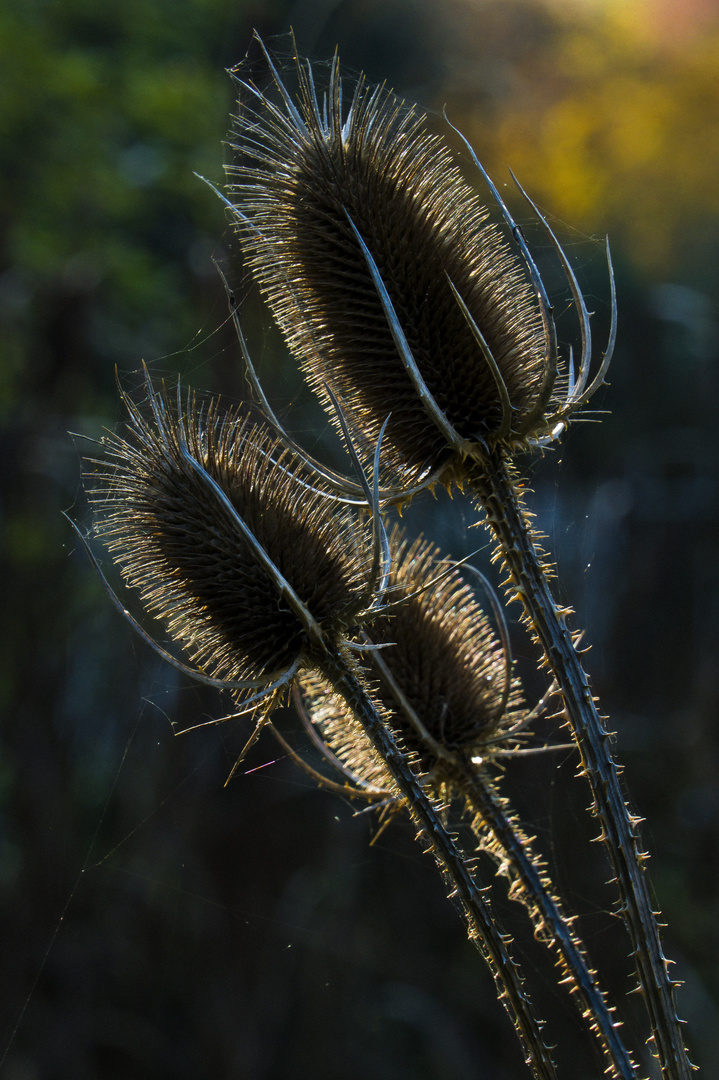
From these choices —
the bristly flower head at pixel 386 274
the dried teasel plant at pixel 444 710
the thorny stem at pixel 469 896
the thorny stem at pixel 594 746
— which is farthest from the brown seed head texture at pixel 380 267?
the thorny stem at pixel 469 896

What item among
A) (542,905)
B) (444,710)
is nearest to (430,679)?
(444,710)

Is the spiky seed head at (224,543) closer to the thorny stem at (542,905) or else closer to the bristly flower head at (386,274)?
the bristly flower head at (386,274)

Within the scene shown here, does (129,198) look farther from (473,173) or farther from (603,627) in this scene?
(603,627)

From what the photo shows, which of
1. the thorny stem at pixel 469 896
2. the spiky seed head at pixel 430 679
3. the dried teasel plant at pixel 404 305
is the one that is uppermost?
the dried teasel plant at pixel 404 305

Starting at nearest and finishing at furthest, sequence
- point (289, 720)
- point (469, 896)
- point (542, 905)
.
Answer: point (469, 896) < point (542, 905) < point (289, 720)

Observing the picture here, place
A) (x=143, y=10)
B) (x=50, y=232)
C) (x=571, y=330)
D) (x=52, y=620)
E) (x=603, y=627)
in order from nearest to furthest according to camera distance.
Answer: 1. (x=571, y=330)
2. (x=603, y=627)
3. (x=52, y=620)
4. (x=50, y=232)
5. (x=143, y=10)

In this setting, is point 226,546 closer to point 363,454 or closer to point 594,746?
point 363,454

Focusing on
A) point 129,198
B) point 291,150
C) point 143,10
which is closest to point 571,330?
point 291,150
